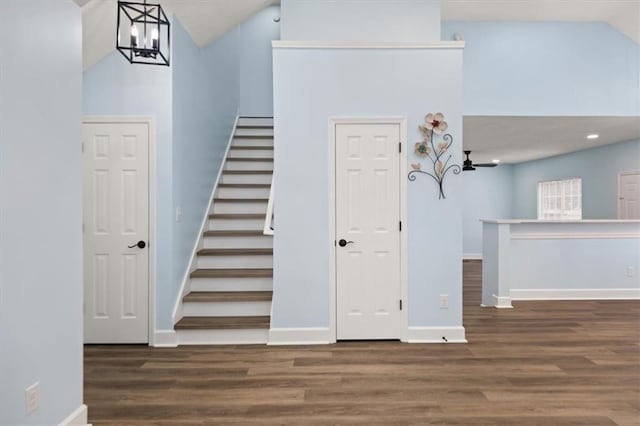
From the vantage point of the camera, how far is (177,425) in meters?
2.31

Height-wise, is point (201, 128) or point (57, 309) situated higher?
point (201, 128)

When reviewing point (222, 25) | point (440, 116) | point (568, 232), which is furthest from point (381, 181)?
point (568, 232)

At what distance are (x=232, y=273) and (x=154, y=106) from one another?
1857 millimetres

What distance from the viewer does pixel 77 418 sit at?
87.0 inches

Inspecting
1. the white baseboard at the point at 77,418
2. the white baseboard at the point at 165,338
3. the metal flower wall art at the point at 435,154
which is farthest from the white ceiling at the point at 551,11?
the white baseboard at the point at 77,418

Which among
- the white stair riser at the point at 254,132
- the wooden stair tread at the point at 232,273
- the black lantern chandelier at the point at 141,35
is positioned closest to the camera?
the black lantern chandelier at the point at 141,35

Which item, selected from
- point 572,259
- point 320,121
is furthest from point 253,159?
point 572,259

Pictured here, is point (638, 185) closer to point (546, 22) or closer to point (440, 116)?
point (546, 22)

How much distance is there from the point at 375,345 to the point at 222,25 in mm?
3829

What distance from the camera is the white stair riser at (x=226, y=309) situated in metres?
3.88

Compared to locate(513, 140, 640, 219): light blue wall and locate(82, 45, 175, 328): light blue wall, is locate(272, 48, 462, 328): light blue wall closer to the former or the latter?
locate(82, 45, 175, 328): light blue wall

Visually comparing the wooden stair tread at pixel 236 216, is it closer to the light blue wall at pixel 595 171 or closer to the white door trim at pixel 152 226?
the white door trim at pixel 152 226

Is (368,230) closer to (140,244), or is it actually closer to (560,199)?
(140,244)

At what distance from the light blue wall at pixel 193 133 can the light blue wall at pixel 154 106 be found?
7 cm
